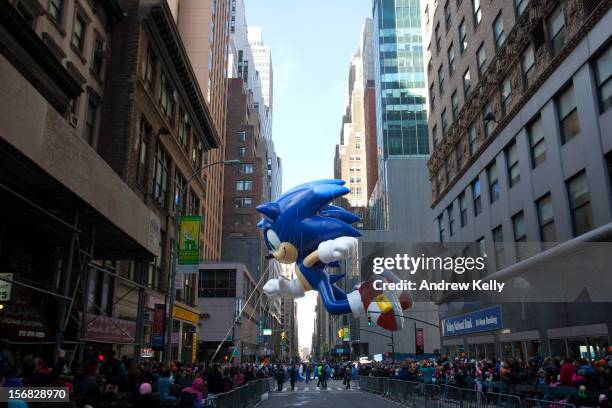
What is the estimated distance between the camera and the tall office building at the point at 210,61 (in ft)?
190

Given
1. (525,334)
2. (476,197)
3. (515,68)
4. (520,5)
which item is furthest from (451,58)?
(525,334)

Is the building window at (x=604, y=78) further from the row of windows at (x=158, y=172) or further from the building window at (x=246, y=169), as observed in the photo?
the building window at (x=246, y=169)

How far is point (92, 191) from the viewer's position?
13.4 m

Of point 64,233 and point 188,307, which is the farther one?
point 188,307

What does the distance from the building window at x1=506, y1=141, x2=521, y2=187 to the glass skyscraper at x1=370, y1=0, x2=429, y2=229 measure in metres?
49.8

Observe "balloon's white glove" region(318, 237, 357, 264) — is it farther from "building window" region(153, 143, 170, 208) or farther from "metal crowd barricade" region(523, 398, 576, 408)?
"building window" region(153, 143, 170, 208)

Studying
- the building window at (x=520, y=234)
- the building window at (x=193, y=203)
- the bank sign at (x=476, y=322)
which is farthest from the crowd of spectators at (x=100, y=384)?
the building window at (x=193, y=203)

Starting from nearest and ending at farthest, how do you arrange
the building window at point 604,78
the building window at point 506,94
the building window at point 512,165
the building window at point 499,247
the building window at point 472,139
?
the building window at point 604,78 → the building window at point 512,165 → the building window at point 506,94 → the building window at point 499,247 → the building window at point 472,139

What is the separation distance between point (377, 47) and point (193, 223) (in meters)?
68.7

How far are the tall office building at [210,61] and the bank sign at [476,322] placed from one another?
3378 centimetres

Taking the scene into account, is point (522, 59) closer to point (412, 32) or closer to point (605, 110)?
point (605, 110)

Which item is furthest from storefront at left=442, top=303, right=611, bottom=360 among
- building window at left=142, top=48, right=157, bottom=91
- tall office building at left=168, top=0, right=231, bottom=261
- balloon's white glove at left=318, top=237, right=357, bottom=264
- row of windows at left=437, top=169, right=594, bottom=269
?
tall office building at left=168, top=0, right=231, bottom=261

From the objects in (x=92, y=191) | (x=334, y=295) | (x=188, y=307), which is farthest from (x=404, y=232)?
(x=92, y=191)

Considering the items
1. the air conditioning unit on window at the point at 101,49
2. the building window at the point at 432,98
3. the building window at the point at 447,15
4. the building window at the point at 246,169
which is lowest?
the air conditioning unit on window at the point at 101,49
